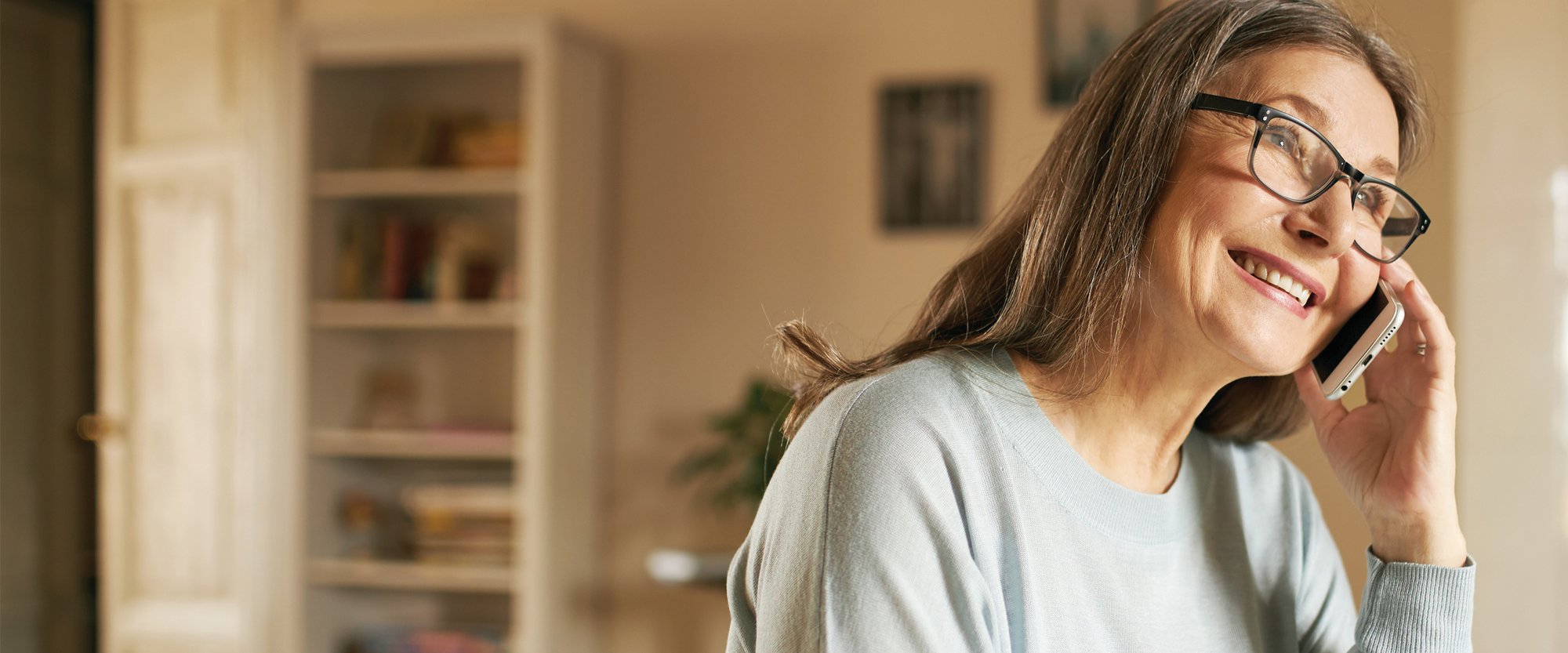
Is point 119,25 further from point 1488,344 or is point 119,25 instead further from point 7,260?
point 1488,344

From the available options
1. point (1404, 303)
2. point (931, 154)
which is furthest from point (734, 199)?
point (1404, 303)

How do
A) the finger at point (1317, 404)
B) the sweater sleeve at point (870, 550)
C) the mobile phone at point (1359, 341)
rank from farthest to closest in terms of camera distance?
the finger at point (1317, 404), the mobile phone at point (1359, 341), the sweater sleeve at point (870, 550)

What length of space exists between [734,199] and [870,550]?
8.50ft

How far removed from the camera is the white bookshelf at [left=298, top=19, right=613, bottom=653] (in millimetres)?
3002

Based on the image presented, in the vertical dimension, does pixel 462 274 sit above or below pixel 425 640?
above

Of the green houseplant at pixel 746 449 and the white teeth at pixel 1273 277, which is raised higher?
the white teeth at pixel 1273 277

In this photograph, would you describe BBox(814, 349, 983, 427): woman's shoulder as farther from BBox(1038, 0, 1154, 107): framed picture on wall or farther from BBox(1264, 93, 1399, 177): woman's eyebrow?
BBox(1038, 0, 1154, 107): framed picture on wall

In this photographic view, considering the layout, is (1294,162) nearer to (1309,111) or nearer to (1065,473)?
(1309,111)

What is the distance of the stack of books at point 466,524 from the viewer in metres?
3.09

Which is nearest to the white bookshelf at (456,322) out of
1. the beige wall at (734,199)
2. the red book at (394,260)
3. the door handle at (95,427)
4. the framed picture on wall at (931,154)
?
the red book at (394,260)

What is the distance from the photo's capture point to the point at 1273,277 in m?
0.93

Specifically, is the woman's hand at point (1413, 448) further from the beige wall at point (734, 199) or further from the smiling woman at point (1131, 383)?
the beige wall at point (734, 199)

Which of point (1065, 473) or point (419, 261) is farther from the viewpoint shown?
point (419, 261)

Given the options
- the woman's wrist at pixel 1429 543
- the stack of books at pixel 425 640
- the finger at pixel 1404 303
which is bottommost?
the stack of books at pixel 425 640
